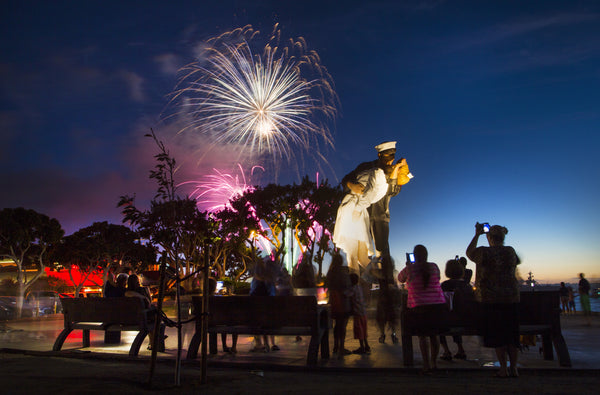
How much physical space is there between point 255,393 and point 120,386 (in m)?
1.39

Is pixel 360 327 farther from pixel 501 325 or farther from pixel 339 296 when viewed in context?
pixel 501 325

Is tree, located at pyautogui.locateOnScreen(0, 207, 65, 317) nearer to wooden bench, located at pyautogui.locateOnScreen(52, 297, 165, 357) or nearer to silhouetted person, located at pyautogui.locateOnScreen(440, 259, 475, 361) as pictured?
wooden bench, located at pyautogui.locateOnScreen(52, 297, 165, 357)

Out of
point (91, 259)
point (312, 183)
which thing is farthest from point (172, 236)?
point (91, 259)

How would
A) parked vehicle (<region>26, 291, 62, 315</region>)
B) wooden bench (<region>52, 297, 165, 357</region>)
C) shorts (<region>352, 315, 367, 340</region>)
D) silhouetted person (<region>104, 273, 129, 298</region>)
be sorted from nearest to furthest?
shorts (<region>352, 315, 367, 340</region>)
wooden bench (<region>52, 297, 165, 357</region>)
silhouetted person (<region>104, 273, 129, 298</region>)
parked vehicle (<region>26, 291, 62, 315</region>)

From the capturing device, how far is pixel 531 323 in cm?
601

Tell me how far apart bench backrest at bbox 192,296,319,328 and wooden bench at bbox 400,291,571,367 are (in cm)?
125

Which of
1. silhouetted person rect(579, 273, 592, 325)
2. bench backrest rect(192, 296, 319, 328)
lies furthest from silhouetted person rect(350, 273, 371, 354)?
silhouetted person rect(579, 273, 592, 325)

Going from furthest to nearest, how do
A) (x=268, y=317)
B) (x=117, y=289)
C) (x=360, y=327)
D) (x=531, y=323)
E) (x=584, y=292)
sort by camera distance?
(x=584, y=292)
(x=117, y=289)
(x=360, y=327)
(x=268, y=317)
(x=531, y=323)

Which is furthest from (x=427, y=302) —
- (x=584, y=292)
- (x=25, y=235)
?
(x=25, y=235)

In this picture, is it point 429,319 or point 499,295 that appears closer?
point 499,295

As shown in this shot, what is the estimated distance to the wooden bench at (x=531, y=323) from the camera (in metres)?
5.81

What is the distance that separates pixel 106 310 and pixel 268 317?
2.89m

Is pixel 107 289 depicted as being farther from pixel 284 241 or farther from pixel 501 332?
pixel 284 241

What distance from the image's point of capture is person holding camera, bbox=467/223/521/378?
5062 millimetres
